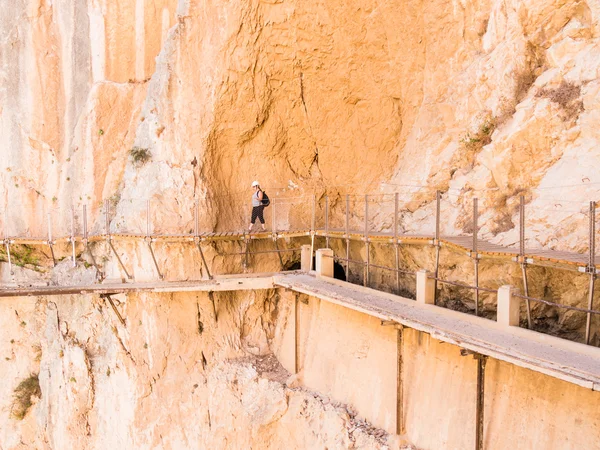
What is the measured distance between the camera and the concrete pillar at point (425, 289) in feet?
34.7

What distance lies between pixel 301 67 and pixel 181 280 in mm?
7610

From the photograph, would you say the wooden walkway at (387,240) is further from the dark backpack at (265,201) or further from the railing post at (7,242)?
the dark backpack at (265,201)

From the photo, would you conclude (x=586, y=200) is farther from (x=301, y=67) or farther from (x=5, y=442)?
(x=5, y=442)

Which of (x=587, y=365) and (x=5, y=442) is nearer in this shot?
(x=587, y=365)

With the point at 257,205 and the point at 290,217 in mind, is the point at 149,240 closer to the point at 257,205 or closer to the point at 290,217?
the point at 257,205

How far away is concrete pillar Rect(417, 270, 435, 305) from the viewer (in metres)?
10.6

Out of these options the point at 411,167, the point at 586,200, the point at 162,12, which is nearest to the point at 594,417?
the point at 586,200

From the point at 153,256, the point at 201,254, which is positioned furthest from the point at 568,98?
the point at 153,256

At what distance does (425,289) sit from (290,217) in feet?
24.1

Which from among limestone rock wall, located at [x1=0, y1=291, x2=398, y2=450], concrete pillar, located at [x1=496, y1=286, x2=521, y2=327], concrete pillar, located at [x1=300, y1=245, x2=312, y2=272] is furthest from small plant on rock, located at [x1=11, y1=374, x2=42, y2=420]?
concrete pillar, located at [x1=496, y1=286, x2=521, y2=327]

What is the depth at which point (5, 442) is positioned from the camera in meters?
20.5

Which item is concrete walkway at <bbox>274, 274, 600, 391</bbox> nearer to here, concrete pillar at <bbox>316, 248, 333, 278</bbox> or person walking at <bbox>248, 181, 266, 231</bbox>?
concrete pillar at <bbox>316, 248, 333, 278</bbox>

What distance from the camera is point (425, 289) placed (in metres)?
10.6

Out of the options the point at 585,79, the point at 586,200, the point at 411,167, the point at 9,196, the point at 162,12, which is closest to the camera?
the point at 586,200
